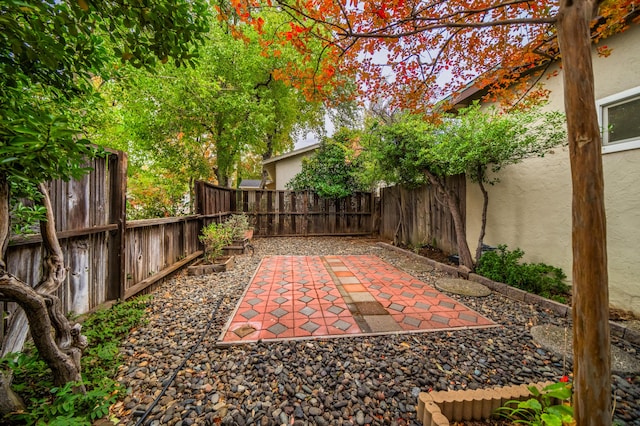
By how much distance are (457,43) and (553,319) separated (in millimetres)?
4076

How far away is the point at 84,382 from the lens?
1.56 meters

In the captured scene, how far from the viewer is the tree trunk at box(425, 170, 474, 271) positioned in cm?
454

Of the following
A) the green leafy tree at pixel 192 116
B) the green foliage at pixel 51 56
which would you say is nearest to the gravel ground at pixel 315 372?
the green foliage at pixel 51 56

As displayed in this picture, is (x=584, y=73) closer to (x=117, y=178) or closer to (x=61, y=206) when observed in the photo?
(x=61, y=206)

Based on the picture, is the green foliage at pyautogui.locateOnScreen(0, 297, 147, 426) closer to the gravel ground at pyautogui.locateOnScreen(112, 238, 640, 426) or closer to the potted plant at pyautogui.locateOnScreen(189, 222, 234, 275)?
the gravel ground at pyautogui.locateOnScreen(112, 238, 640, 426)

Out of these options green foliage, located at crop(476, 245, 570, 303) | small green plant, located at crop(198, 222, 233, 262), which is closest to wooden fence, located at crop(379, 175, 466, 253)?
green foliage, located at crop(476, 245, 570, 303)

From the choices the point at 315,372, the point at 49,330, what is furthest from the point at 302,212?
the point at 49,330

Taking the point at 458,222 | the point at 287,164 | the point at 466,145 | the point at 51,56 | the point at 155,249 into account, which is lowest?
the point at 155,249

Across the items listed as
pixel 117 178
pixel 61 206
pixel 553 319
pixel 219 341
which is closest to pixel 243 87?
pixel 117 178

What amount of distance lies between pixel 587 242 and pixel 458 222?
403 cm

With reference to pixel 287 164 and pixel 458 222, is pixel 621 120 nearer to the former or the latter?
pixel 458 222

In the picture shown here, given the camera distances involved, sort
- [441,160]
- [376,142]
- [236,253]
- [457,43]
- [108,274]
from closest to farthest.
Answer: [108,274], [457,43], [441,160], [376,142], [236,253]

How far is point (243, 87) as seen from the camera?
9.03 meters

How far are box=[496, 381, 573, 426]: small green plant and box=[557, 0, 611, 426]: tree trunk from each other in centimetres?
8
